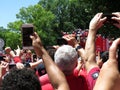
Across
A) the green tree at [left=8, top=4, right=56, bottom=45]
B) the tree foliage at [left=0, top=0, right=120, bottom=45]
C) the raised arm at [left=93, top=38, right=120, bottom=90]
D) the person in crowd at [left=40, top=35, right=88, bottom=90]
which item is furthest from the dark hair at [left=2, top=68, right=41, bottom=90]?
the green tree at [left=8, top=4, right=56, bottom=45]

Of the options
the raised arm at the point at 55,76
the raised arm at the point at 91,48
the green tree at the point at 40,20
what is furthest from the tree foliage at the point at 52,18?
the raised arm at the point at 55,76

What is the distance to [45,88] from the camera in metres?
4.62

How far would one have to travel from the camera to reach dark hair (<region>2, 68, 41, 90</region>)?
2967 mm

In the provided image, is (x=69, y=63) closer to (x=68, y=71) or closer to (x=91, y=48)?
(x=68, y=71)

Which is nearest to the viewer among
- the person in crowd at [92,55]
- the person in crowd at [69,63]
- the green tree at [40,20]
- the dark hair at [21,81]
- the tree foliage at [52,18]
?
the dark hair at [21,81]

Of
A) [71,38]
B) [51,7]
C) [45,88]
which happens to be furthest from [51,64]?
[51,7]

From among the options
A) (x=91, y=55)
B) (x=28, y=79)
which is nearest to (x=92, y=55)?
(x=91, y=55)

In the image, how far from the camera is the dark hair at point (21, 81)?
2.97m

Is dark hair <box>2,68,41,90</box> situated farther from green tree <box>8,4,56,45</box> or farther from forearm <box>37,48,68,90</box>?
green tree <box>8,4,56,45</box>

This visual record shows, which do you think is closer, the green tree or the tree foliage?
the tree foliage

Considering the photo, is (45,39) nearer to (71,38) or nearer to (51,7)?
(51,7)

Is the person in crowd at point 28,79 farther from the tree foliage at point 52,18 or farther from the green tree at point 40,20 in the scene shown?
the green tree at point 40,20

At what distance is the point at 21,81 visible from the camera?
9.85 feet

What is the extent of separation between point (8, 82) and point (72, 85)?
130 cm
